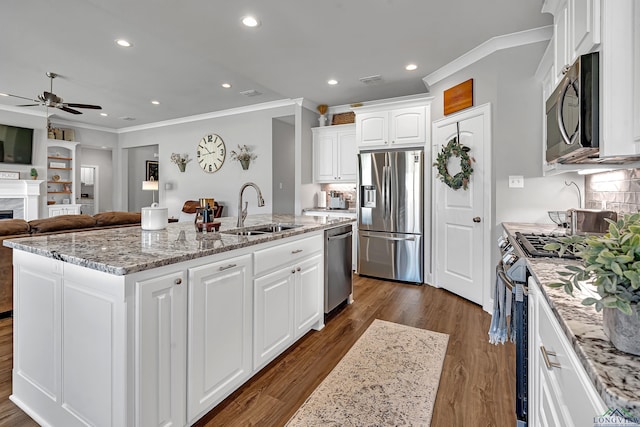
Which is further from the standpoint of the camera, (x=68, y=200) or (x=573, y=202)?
(x=68, y=200)

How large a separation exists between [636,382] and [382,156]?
390cm

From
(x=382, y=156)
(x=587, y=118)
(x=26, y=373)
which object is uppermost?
(x=382, y=156)

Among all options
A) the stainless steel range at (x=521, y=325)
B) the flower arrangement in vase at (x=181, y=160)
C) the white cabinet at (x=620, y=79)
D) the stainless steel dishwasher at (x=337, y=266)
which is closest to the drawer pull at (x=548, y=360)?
the stainless steel range at (x=521, y=325)

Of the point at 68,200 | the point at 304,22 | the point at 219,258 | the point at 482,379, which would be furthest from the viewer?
the point at 68,200

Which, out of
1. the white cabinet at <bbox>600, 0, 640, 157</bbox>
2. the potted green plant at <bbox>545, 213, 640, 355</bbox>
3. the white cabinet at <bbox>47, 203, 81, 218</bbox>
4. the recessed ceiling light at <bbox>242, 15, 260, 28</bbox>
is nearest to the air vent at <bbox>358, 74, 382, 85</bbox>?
the recessed ceiling light at <bbox>242, 15, 260, 28</bbox>

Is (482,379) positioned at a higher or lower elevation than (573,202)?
lower

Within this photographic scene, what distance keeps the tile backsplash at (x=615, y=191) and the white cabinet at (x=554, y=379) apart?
3.49 feet

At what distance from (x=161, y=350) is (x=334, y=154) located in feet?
13.8

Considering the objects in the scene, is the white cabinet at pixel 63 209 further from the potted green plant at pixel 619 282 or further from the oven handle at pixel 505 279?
the potted green plant at pixel 619 282

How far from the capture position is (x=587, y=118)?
130cm

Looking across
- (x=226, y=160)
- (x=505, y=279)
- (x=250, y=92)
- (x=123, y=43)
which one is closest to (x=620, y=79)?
(x=505, y=279)

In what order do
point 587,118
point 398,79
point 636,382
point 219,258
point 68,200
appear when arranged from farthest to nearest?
Result: point 68,200 < point 398,79 < point 219,258 < point 587,118 < point 636,382

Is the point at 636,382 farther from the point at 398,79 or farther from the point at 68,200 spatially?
the point at 68,200

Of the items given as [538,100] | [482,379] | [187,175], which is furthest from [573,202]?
[187,175]
